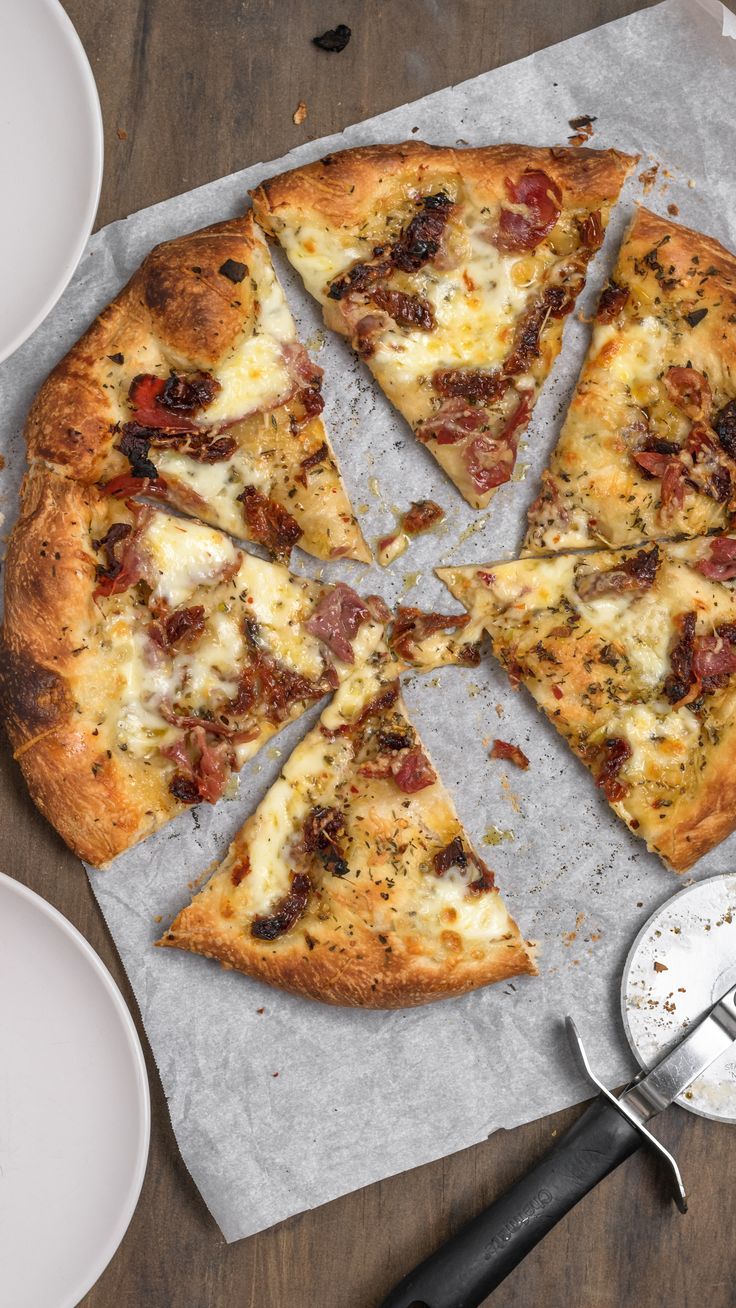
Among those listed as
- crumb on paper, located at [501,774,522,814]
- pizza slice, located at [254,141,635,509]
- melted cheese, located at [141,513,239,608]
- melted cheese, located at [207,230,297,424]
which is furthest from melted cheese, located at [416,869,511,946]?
melted cheese, located at [207,230,297,424]

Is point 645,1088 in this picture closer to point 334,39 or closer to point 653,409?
point 653,409

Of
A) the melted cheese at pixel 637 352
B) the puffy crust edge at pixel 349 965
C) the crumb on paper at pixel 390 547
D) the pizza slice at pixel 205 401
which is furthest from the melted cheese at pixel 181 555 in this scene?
the melted cheese at pixel 637 352

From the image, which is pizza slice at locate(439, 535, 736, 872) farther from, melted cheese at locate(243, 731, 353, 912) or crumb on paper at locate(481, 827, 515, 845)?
melted cheese at locate(243, 731, 353, 912)

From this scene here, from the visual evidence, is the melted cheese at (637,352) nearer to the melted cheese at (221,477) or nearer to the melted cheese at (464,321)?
the melted cheese at (464,321)

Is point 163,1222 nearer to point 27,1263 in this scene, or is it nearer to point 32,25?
point 27,1263

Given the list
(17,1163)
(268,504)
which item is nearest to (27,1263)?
(17,1163)

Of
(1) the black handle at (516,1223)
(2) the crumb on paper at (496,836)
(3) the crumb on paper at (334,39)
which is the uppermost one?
(3) the crumb on paper at (334,39)
